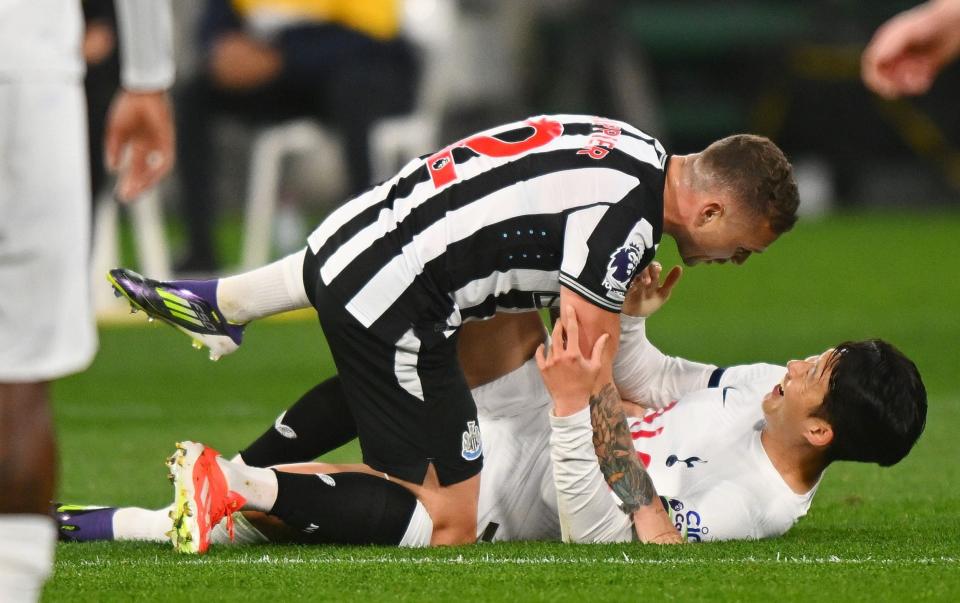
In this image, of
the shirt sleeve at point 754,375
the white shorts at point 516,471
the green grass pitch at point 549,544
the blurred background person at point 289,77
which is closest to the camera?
the green grass pitch at point 549,544

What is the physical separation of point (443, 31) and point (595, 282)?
385 inches

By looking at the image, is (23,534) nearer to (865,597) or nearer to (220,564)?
(220,564)

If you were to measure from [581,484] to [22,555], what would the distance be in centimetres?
175

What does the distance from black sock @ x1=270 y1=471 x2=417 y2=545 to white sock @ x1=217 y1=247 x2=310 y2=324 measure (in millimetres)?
599

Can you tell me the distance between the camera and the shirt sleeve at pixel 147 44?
3.11 metres

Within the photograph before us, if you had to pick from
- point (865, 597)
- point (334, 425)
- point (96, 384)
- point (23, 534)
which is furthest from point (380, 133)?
point (23, 534)

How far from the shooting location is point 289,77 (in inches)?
382

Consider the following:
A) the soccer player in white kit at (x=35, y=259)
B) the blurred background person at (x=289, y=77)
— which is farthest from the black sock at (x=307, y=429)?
the blurred background person at (x=289, y=77)

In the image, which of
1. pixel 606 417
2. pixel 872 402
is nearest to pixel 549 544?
pixel 606 417

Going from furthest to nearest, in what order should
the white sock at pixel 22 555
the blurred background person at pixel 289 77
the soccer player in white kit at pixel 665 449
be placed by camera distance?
the blurred background person at pixel 289 77 → the soccer player in white kit at pixel 665 449 → the white sock at pixel 22 555

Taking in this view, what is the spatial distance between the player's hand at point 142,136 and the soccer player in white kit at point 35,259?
74cm

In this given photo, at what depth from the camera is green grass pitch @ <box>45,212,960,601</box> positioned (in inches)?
135

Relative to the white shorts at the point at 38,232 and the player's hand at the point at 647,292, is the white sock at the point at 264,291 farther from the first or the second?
the white shorts at the point at 38,232

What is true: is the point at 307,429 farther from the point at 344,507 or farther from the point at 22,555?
the point at 22,555
